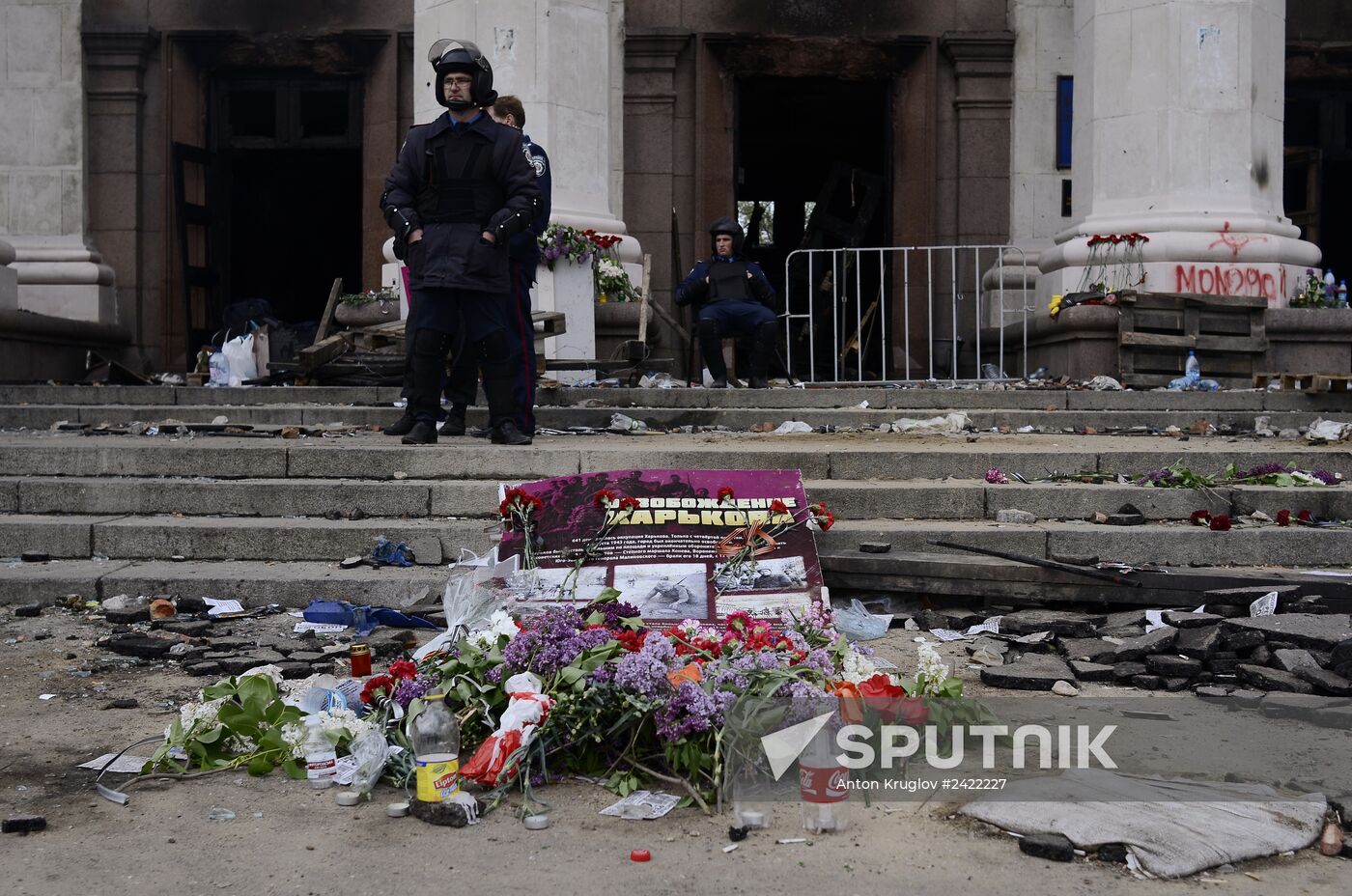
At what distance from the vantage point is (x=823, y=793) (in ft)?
10.8

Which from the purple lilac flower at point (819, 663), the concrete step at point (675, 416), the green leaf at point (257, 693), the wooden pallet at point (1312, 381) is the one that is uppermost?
the wooden pallet at point (1312, 381)

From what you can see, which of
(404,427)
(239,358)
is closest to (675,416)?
(404,427)

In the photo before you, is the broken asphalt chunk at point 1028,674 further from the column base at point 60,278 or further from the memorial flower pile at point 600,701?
the column base at point 60,278

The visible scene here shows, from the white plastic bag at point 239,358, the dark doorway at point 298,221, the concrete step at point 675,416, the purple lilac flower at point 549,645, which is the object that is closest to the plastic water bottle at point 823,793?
the purple lilac flower at point 549,645

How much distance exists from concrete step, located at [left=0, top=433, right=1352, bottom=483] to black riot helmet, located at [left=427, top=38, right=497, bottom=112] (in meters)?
1.93

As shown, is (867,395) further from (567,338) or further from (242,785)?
(242,785)

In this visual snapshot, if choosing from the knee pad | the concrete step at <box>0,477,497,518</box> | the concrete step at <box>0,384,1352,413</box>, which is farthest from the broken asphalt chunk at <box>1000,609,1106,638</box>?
the concrete step at <box>0,384,1352,413</box>

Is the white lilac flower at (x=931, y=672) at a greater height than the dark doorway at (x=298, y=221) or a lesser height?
lesser

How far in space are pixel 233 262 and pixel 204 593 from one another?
15693 millimetres

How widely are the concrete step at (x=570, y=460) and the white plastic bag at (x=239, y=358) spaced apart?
5.37 meters

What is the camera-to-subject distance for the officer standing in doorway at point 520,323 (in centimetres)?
807

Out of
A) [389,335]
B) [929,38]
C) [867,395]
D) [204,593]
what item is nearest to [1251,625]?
[204,593]

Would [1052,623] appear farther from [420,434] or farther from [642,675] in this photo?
[420,434]

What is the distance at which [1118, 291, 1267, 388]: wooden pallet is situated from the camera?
11891 millimetres
